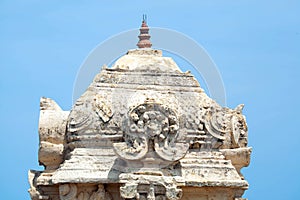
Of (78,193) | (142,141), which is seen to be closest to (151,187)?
(142,141)

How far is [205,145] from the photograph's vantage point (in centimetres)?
2653

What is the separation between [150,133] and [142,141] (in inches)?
8.7

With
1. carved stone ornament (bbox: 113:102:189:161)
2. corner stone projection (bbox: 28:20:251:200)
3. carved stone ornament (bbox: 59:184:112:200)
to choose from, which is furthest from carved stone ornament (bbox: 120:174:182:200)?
carved stone ornament (bbox: 59:184:112:200)

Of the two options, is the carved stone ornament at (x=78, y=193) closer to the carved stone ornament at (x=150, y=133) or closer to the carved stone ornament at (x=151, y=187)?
the carved stone ornament at (x=151, y=187)

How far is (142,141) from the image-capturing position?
2550 centimetres

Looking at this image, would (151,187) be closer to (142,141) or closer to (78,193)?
(142,141)

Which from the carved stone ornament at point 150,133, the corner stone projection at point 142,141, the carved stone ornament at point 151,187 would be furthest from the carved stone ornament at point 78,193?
the carved stone ornament at point 150,133

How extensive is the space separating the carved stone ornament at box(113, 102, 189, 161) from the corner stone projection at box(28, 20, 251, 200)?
0.06 feet

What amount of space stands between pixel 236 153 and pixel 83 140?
3.14 m

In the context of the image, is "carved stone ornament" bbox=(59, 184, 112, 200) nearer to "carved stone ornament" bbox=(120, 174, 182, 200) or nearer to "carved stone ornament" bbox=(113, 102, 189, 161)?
"carved stone ornament" bbox=(120, 174, 182, 200)

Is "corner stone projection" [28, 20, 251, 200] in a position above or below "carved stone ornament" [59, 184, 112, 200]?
above

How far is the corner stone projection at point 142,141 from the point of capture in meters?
25.5

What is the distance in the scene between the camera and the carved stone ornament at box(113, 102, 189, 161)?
25.5m

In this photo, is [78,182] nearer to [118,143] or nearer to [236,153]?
[118,143]
